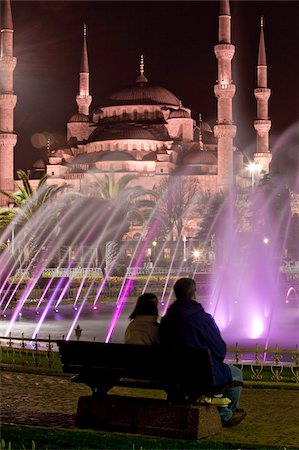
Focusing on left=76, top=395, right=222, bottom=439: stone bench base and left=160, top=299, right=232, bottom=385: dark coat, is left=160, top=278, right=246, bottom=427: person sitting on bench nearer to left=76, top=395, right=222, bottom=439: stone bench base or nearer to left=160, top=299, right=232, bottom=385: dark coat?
left=160, top=299, right=232, bottom=385: dark coat

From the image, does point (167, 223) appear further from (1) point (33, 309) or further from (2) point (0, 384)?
(2) point (0, 384)

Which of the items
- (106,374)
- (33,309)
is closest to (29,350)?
(106,374)

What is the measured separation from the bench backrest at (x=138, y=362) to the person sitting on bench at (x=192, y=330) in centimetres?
9

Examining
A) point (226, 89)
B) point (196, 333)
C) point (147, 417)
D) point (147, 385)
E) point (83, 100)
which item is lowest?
point (147, 417)

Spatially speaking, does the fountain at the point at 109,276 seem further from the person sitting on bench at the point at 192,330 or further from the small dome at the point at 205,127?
the small dome at the point at 205,127

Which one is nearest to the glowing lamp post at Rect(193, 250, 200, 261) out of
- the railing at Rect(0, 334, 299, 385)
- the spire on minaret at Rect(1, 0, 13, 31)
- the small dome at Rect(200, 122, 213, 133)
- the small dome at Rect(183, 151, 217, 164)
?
the spire on minaret at Rect(1, 0, 13, 31)

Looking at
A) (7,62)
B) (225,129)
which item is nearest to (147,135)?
(225,129)

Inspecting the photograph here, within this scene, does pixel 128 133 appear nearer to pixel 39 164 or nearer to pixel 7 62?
pixel 39 164

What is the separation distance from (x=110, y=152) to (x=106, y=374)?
6889 cm

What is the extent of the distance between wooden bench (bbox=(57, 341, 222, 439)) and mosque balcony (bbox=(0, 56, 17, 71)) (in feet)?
168

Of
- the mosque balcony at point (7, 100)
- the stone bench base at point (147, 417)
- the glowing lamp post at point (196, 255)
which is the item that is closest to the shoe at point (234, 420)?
the stone bench base at point (147, 417)

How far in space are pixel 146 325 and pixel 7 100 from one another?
52049 millimetres

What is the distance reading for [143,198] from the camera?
225ft

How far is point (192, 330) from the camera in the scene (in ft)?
21.9
